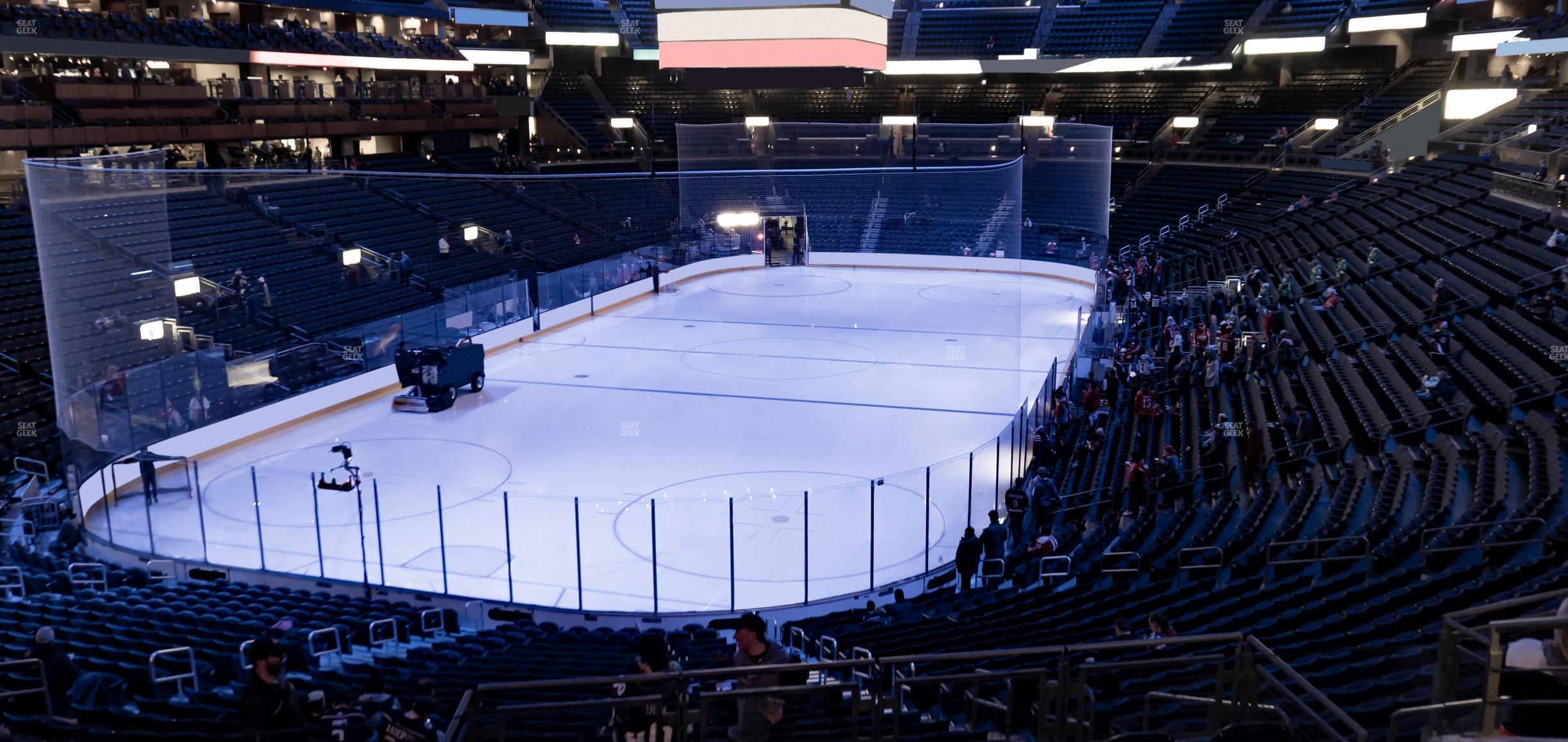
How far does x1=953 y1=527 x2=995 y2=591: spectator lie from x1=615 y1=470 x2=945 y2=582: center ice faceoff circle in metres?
0.97

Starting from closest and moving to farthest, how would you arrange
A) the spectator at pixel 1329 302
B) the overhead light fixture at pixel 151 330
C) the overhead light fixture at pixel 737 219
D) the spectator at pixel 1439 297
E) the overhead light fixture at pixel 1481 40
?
the overhead light fixture at pixel 151 330, the spectator at pixel 1439 297, the spectator at pixel 1329 302, the overhead light fixture at pixel 1481 40, the overhead light fixture at pixel 737 219

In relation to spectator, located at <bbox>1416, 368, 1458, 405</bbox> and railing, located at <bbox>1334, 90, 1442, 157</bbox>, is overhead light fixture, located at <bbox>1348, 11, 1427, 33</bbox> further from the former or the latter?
spectator, located at <bbox>1416, 368, 1458, 405</bbox>

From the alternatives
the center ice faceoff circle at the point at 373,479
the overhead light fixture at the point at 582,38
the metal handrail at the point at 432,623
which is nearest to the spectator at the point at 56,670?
the metal handrail at the point at 432,623

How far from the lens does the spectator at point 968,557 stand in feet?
34.9

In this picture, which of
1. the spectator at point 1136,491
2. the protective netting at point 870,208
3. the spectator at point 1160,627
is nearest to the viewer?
the spectator at point 1160,627

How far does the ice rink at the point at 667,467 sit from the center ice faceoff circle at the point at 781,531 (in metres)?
0.03

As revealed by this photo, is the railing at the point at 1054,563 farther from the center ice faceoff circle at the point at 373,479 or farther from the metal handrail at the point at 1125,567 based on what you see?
the center ice faceoff circle at the point at 373,479

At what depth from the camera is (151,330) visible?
1438cm

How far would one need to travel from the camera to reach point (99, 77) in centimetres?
2589

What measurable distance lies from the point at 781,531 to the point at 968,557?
2.16 metres

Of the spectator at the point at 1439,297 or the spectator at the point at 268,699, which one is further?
the spectator at the point at 1439,297

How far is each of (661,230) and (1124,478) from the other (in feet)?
64.0

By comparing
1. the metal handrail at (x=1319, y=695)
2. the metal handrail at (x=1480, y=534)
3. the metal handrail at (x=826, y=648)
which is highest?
the metal handrail at (x=1319, y=695)

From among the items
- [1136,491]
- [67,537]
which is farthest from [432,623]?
[1136,491]
